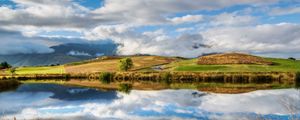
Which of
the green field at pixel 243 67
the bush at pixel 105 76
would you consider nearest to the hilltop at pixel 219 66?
the green field at pixel 243 67

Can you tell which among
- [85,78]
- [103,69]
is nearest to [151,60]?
[103,69]

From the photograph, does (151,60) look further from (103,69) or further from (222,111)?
(222,111)

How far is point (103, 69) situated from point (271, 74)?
50.0m

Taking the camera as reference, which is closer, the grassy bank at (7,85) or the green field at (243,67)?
the grassy bank at (7,85)

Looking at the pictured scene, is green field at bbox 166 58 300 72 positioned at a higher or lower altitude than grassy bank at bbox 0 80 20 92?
higher

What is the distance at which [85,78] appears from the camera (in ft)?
429

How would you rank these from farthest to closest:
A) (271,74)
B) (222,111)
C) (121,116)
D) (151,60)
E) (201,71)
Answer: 1. (151,60)
2. (201,71)
3. (271,74)
4. (222,111)
5. (121,116)

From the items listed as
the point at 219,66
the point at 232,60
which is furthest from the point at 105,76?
the point at 232,60

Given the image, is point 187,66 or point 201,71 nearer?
point 201,71

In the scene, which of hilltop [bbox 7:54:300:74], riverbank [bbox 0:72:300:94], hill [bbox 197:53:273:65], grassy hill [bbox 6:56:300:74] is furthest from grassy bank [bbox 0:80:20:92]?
hill [bbox 197:53:273:65]

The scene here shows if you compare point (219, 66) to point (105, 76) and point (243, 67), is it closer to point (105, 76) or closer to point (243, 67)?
point (243, 67)

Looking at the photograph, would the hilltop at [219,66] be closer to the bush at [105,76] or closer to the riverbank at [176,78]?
the riverbank at [176,78]

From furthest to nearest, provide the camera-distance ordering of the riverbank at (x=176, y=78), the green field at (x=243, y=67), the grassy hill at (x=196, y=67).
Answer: the grassy hill at (x=196, y=67) < the green field at (x=243, y=67) < the riverbank at (x=176, y=78)

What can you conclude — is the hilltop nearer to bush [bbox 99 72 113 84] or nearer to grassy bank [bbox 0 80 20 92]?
bush [bbox 99 72 113 84]
